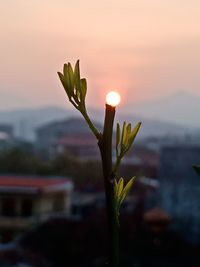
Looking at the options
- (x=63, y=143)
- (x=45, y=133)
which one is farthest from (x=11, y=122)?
(x=63, y=143)

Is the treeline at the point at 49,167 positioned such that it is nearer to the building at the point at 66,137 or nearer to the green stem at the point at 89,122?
the building at the point at 66,137

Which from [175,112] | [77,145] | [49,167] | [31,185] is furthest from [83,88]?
[175,112]

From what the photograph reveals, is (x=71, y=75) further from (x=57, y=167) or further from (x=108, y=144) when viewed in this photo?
(x=57, y=167)

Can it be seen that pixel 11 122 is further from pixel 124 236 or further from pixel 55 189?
pixel 124 236

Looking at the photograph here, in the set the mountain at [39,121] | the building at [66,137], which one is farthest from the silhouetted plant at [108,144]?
the mountain at [39,121]

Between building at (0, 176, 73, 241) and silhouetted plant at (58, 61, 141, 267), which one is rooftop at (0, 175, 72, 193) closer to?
building at (0, 176, 73, 241)

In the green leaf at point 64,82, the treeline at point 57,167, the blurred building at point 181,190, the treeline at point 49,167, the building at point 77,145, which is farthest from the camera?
the building at point 77,145
